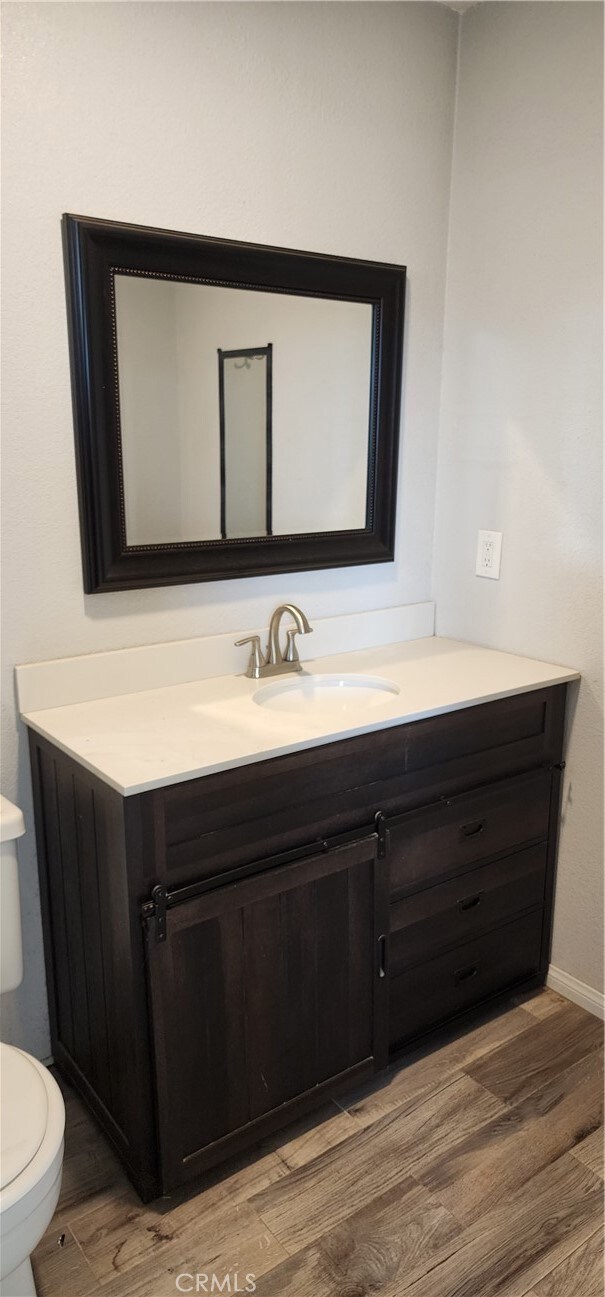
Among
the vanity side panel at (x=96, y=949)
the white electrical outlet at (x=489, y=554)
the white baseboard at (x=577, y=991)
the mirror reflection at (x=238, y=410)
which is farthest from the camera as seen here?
the white electrical outlet at (x=489, y=554)

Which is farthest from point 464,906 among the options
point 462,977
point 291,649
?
point 291,649

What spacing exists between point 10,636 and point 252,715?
49cm

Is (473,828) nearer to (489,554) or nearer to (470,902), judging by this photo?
(470,902)

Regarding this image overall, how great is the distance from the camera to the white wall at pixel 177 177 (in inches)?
63.0

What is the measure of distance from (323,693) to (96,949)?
2.42 feet

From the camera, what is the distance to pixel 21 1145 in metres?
1.24

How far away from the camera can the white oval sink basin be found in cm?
194

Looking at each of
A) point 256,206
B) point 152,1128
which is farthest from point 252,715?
point 256,206

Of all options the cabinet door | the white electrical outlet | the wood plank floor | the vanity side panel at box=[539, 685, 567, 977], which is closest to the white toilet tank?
the cabinet door

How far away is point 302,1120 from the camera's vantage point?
181 cm

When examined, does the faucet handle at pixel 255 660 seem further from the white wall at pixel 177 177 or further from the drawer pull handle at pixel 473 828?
the drawer pull handle at pixel 473 828

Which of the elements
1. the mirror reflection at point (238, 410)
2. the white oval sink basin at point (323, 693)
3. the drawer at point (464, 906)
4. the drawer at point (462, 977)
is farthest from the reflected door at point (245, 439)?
the drawer at point (462, 977)

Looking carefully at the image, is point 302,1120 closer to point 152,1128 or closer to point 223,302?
point 152,1128

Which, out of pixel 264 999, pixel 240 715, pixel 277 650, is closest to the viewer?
pixel 264 999
